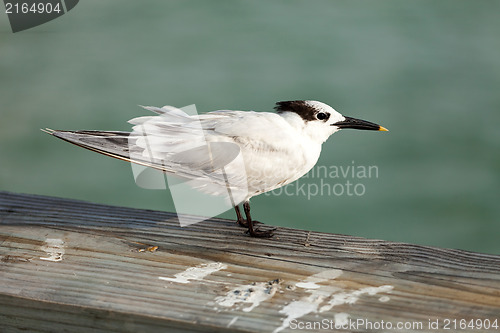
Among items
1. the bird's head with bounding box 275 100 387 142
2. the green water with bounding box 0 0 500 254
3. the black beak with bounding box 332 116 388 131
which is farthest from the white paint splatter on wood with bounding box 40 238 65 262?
the green water with bounding box 0 0 500 254

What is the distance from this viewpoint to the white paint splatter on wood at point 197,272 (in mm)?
2296

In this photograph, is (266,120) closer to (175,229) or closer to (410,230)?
(175,229)

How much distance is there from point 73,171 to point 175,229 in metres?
4.61

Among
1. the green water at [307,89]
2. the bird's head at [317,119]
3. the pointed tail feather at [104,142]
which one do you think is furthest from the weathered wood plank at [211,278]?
the green water at [307,89]

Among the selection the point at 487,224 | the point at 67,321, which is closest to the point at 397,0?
the point at 487,224

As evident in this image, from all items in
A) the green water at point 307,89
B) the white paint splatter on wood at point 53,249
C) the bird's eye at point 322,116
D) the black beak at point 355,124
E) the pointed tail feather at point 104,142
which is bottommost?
the green water at point 307,89

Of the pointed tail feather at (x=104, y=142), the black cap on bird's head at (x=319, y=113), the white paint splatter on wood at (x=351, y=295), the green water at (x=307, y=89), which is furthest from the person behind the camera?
the green water at (x=307, y=89)

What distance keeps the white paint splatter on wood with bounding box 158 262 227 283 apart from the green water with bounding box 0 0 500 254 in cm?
393

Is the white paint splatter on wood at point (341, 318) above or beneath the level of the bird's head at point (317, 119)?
beneath

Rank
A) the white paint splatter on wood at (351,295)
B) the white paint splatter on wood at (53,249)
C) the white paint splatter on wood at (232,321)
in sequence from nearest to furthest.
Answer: the white paint splatter on wood at (232,321) → the white paint splatter on wood at (351,295) → the white paint splatter on wood at (53,249)

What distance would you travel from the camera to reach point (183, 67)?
8078mm

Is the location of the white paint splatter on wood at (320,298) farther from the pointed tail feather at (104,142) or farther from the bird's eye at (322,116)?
the bird's eye at (322,116)

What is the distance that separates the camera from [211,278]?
233cm

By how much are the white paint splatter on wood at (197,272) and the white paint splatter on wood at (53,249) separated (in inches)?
17.8
